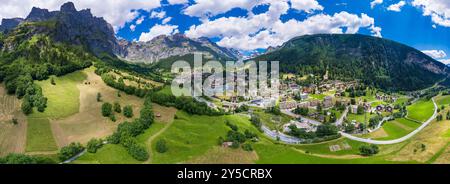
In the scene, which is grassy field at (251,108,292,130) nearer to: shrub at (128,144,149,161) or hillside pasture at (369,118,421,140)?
hillside pasture at (369,118,421,140)

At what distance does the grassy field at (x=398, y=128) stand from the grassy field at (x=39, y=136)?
121808 millimetres

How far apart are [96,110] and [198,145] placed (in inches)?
1877

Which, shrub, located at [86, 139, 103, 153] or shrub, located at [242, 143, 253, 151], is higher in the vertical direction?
shrub, located at [86, 139, 103, 153]

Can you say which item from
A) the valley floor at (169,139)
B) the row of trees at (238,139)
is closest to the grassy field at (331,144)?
the valley floor at (169,139)

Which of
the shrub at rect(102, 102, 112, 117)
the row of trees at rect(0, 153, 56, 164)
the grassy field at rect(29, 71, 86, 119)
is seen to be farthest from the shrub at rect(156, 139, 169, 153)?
the grassy field at rect(29, 71, 86, 119)

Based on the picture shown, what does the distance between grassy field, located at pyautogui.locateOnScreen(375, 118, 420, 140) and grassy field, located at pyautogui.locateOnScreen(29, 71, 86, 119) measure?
123121mm

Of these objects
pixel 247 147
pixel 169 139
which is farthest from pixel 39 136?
pixel 247 147

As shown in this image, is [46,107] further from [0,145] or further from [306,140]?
[306,140]

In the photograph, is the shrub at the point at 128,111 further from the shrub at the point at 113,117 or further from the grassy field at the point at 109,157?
the grassy field at the point at 109,157

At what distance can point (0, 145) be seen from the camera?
316 ft

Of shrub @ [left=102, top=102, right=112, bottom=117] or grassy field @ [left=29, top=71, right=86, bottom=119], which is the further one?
shrub @ [left=102, top=102, right=112, bottom=117]

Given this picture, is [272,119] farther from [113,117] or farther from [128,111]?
[113,117]

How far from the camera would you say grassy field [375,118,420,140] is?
150 metres

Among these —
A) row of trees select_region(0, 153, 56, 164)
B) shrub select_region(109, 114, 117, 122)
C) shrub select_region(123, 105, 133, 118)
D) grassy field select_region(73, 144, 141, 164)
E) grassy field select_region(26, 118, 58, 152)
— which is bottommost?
grassy field select_region(73, 144, 141, 164)
